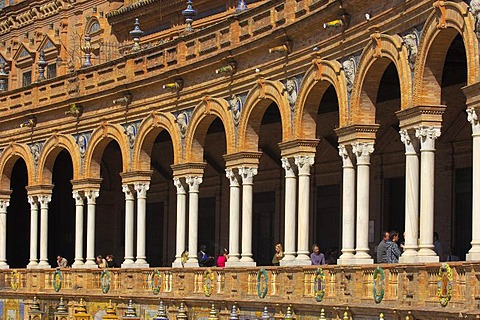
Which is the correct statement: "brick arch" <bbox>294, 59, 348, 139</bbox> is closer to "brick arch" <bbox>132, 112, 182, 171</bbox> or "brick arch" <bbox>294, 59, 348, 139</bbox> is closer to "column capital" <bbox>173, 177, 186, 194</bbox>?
"column capital" <bbox>173, 177, 186, 194</bbox>

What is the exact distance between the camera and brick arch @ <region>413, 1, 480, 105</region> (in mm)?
21422

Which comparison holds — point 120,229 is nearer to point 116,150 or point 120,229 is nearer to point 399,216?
point 116,150

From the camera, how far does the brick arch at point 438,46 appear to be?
2142 cm

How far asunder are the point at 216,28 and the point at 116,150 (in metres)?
14.2

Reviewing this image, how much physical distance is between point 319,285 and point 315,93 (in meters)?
Answer: 4.70

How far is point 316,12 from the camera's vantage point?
92.4 ft

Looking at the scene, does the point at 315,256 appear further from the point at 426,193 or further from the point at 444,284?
the point at 444,284

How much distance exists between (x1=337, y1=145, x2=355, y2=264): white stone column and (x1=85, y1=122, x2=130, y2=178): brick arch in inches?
487

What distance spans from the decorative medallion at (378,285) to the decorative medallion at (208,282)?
8.57 metres

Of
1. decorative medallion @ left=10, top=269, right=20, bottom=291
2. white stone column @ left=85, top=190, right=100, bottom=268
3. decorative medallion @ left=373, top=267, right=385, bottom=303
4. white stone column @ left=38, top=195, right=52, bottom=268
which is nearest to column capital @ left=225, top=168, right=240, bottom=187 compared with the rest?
white stone column @ left=85, top=190, right=100, bottom=268

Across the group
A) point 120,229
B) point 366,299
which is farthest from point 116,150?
point 366,299

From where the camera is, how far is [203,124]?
3522 cm

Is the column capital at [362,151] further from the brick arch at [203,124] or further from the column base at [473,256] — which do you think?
the brick arch at [203,124]

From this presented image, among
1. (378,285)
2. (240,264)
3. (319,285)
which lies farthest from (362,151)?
(240,264)
